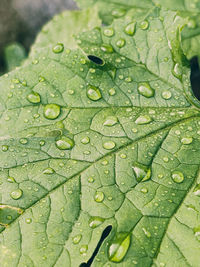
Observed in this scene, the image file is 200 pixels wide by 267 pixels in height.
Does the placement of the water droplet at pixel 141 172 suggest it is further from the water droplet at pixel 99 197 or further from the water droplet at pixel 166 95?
the water droplet at pixel 166 95

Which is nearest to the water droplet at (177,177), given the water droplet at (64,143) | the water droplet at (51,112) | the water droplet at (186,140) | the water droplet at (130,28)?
the water droplet at (186,140)

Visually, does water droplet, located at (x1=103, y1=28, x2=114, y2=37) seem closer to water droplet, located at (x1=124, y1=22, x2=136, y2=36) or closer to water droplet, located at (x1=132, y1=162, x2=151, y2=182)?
water droplet, located at (x1=124, y1=22, x2=136, y2=36)

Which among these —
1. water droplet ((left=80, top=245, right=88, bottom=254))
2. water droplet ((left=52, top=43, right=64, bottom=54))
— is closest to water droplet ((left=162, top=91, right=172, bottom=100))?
water droplet ((left=52, top=43, right=64, bottom=54))

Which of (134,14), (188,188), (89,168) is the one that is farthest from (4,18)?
(188,188)

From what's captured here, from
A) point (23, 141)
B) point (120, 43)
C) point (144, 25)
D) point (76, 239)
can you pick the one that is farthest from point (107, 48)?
point (76, 239)

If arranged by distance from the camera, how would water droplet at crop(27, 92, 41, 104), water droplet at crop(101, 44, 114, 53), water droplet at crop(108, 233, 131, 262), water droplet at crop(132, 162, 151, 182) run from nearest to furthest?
water droplet at crop(108, 233, 131, 262)
water droplet at crop(132, 162, 151, 182)
water droplet at crop(27, 92, 41, 104)
water droplet at crop(101, 44, 114, 53)

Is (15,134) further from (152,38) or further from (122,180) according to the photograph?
(152,38)
